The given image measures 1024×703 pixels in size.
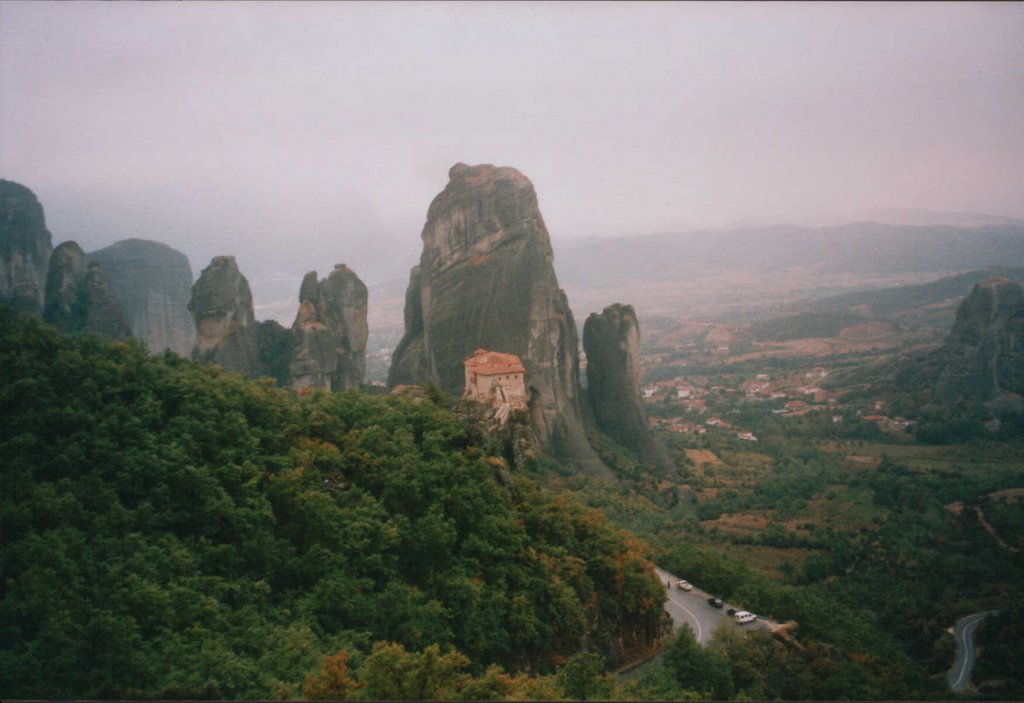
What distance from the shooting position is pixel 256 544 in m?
13.8

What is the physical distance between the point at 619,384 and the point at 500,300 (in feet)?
31.6

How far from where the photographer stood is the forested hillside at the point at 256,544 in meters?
10.5

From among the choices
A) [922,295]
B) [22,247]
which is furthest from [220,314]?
[922,295]

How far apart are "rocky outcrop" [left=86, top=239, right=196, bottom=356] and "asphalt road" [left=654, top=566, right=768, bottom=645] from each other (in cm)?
3078

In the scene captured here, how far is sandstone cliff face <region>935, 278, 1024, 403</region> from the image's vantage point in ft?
168

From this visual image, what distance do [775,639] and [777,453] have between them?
32088 mm

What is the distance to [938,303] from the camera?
105m

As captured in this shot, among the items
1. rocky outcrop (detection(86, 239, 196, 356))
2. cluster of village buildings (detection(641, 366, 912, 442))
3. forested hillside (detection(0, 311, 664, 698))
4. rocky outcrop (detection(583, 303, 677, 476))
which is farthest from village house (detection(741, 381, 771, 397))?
forested hillside (detection(0, 311, 664, 698))

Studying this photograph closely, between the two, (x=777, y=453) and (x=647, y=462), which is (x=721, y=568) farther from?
(x=777, y=453)

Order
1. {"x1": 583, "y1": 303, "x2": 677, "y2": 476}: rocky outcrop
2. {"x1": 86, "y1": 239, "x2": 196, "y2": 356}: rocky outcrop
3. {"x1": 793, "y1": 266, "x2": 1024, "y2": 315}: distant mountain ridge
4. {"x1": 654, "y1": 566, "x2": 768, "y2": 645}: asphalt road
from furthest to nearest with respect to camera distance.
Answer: {"x1": 793, "y1": 266, "x2": 1024, "y2": 315}: distant mountain ridge
{"x1": 86, "y1": 239, "x2": 196, "y2": 356}: rocky outcrop
{"x1": 583, "y1": 303, "x2": 677, "y2": 476}: rocky outcrop
{"x1": 654, "y1": 566, "x2": 768, "y2": 645}: asphalt road

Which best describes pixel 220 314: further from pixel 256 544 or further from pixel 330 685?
pixel 330 685

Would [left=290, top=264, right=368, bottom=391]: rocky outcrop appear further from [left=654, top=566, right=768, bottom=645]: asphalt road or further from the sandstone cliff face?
the sandstone cliff face

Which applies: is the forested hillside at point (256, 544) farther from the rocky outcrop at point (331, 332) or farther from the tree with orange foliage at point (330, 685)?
the rocky outcrop at point (331, 332)

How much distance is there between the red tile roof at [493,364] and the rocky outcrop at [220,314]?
11.1 m
